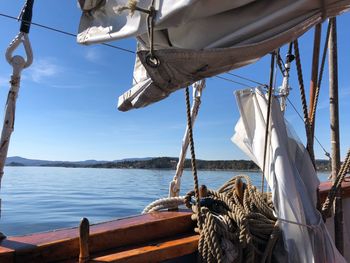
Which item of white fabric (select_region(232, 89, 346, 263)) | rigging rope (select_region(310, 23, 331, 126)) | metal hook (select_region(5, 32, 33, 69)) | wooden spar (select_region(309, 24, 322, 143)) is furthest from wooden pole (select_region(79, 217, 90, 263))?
wooden spar (select_region(309, 24, 322, 143))

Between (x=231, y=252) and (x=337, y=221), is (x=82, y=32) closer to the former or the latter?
(x=231, y=252)

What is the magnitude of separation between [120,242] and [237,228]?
1.79 ft

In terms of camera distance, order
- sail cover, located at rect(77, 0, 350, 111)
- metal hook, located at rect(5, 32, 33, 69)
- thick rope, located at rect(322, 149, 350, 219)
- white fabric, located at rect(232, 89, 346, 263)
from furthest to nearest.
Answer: thick rope, located at rect(322, 149, 350, 219) < white fabric, located at rect(232, 89, 346, 263) < metal hook, located at rect(5, 32, 33, 69) < sail cover, located at rect(77, 0, 350, 111)

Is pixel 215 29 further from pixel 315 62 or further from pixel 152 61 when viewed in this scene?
pixel 315 62

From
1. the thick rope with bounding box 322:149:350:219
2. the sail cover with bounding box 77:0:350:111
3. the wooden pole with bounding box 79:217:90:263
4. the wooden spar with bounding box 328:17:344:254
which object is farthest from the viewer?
the wooden spar with bounding box 328:17:344:254

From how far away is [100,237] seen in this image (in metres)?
1.40

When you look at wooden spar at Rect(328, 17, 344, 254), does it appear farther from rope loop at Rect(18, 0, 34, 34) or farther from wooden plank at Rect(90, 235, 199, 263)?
rope loop at Rect(18, 0, 34, 34)

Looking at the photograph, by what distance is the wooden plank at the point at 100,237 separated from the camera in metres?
1.24

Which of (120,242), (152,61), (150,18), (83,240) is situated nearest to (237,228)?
(120,242)

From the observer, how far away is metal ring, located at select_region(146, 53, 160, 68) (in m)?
1.08

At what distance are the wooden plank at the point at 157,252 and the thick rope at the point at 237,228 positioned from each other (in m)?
0.05

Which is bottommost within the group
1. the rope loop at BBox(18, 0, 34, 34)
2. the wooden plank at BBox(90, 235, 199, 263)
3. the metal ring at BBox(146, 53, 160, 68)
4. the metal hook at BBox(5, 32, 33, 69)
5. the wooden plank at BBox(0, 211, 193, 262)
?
the wooden plank at BBox(90, 235, 199, 263)

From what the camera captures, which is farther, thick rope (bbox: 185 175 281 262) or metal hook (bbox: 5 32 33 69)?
thick rope (bbox: 185 175 281 262)

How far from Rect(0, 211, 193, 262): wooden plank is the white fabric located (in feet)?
1.58
